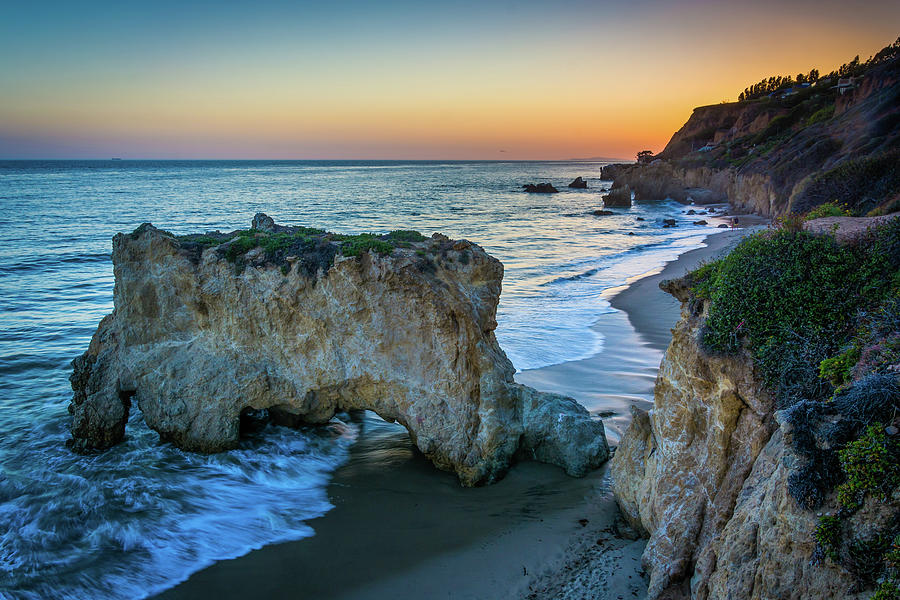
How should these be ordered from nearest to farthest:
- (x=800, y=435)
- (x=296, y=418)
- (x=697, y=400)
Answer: (x=800, y=435) < (x=697, y=400) < (x=296, y=418)

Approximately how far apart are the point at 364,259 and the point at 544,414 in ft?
15.4

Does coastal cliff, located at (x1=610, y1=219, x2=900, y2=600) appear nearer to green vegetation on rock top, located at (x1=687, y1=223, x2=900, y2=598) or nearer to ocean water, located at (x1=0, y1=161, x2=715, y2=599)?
green vegetation on rock top, located at (x1=687, y1=223, x2=900, y2=598)

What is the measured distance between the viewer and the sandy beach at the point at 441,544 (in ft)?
25.0

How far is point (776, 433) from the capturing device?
5.63m

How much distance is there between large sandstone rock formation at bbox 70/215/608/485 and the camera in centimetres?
1019

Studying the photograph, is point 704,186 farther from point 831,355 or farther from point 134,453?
point 134,453

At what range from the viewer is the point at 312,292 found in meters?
10.5

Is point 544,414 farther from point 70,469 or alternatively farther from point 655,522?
point 70,469

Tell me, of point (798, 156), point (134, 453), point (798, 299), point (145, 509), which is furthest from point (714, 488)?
point (798, 156)

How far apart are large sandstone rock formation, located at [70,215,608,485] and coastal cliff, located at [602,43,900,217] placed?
10.0m

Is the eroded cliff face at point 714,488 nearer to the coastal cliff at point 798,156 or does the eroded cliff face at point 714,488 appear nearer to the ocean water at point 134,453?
the ocean water at point 134,453

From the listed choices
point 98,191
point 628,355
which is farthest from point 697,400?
point 98,191

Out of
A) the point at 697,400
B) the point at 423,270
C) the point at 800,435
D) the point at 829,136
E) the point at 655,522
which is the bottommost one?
the point at 655,522

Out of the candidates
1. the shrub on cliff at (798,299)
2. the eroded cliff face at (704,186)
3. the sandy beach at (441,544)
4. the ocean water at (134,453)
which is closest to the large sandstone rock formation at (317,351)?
the sandy beach at (441,544)
